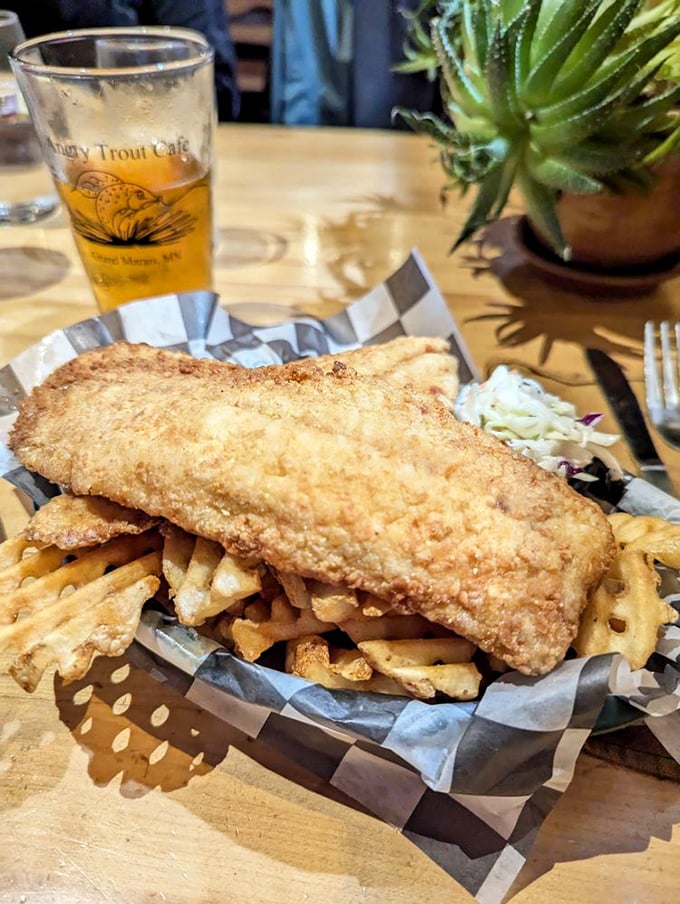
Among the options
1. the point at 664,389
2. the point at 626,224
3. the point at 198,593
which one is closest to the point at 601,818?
the point at 198,593

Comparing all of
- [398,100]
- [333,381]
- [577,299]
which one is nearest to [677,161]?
[577,299]

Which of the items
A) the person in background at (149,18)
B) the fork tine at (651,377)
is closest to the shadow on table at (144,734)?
the fork tine at (651,377)

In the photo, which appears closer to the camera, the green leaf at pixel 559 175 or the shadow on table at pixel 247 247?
the green leaf at pixel 559 175

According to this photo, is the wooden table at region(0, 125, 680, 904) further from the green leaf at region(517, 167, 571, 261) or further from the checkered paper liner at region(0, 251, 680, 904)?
the green leaf at region(517, 167, 571, 261)

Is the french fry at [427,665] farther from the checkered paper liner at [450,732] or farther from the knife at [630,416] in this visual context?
the knife at [630,416]

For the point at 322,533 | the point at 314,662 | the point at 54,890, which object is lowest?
the point at 54,890

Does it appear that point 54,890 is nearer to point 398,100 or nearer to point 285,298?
point 285,298
